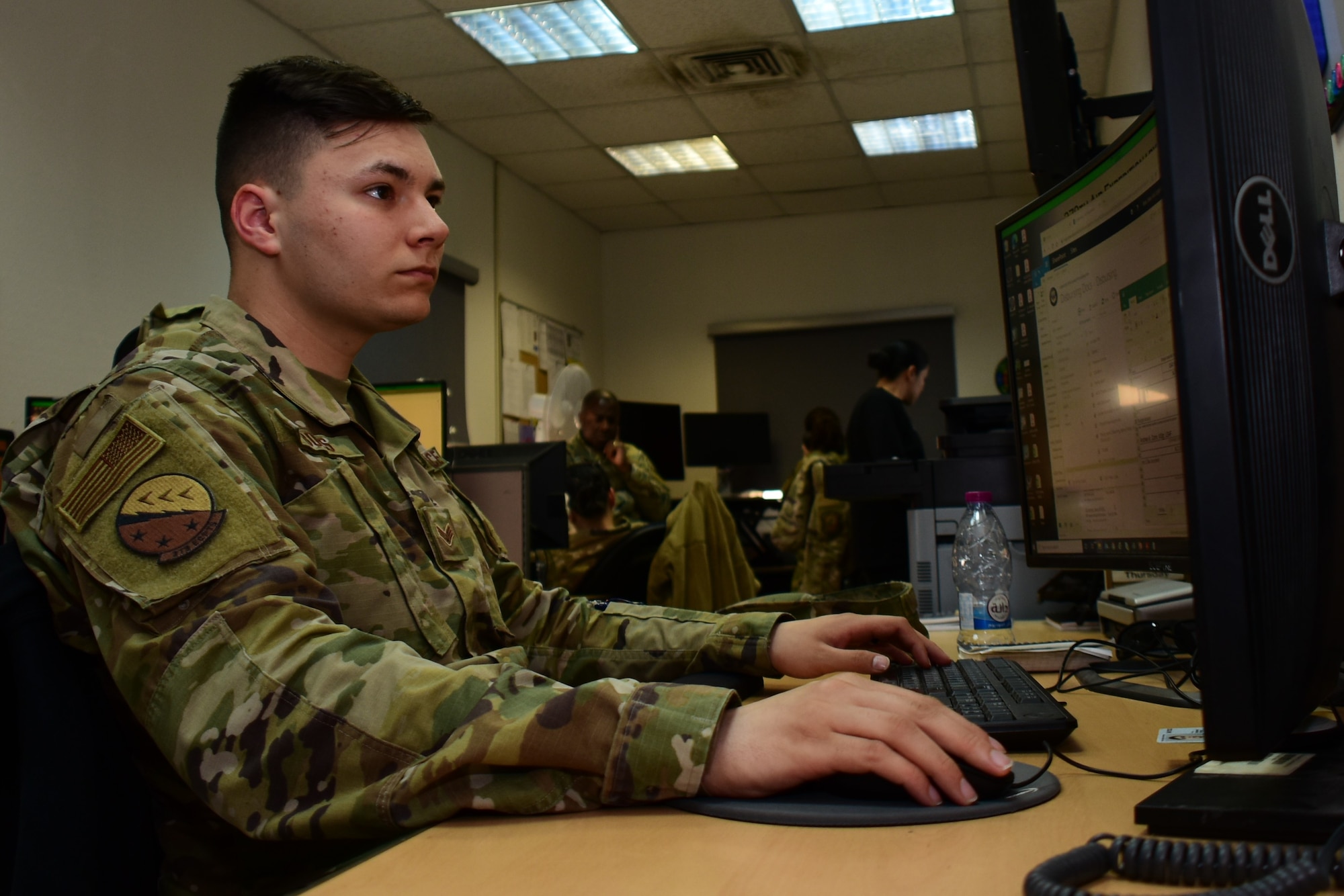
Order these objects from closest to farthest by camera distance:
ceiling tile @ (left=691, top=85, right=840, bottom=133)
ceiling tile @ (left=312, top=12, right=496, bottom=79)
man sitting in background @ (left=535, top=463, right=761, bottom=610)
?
man sitting in background @ (left=535, top=463, right=761, bottom=610) → ceiling tile @ (left=312, top=12, right=496, bottom=79) → ceiling tile @ (left=691, top=85, right=840, bottom=133)

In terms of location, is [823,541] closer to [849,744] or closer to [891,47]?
[891,47]

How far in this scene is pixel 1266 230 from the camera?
0.46 meters

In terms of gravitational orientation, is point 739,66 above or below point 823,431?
above

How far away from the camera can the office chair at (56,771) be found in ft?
2.18

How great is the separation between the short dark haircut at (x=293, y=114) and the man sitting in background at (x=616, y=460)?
11.5ft

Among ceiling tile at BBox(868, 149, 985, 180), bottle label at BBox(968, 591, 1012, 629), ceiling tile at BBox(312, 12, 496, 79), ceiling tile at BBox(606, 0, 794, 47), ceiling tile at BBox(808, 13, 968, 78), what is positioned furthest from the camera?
ceiling tile at BBox(868, 149, 985, 180)

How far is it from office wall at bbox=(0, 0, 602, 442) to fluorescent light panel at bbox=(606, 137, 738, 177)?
78.3 inches

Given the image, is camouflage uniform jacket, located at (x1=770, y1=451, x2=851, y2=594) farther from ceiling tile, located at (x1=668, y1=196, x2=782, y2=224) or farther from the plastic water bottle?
ceiling tile, located at (x1=668, y1=196, x2=782, y2=224)

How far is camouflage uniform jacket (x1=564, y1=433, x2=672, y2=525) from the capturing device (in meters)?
4.83

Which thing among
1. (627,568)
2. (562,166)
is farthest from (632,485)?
(562,166)

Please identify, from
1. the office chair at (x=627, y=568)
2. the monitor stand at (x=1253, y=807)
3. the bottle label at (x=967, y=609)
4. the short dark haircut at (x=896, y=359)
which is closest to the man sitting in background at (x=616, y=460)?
the office chair at (x=627, y=568)

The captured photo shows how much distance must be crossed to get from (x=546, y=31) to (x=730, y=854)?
421 centimetres

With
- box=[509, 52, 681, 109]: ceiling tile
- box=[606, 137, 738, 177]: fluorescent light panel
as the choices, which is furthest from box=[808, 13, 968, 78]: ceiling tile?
box=[606, 137, 738, 177]: fluorescent light panel

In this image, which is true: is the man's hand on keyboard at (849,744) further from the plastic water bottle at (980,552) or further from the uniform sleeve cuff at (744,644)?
the plastic water bottle at (980,552)
